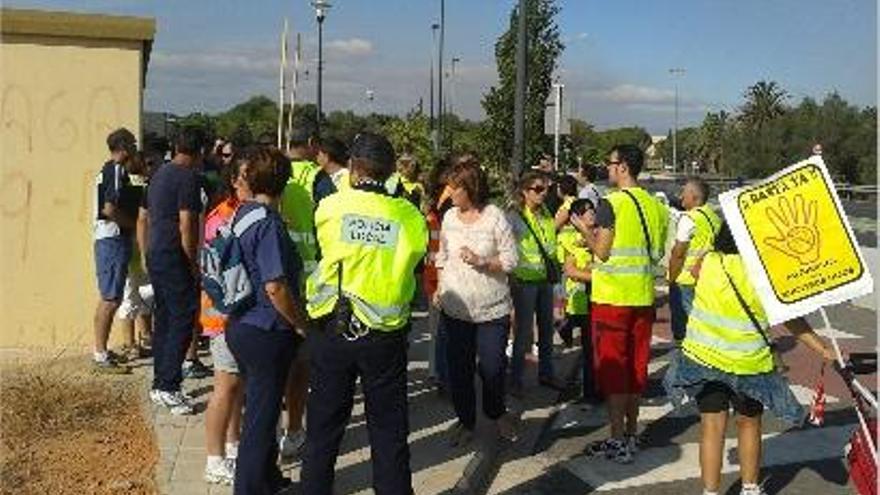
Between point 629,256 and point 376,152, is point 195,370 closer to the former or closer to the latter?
point 629,256

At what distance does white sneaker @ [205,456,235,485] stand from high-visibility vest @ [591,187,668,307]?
2407 mm

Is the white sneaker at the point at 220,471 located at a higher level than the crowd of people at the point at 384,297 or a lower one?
lower

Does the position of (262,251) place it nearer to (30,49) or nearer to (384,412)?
(384,412)

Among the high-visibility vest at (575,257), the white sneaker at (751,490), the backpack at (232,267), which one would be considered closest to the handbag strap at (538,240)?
the high-visibility vest at (575,257)

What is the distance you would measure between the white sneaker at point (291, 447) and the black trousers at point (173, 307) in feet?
4.35

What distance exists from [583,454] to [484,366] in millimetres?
938

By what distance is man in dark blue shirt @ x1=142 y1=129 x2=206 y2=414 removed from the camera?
6914 mm

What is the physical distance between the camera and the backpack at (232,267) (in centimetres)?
484

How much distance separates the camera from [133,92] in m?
8.91

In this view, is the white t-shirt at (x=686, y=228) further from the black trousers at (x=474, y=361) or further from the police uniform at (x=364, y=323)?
the police uniform at (x=364, y=323)

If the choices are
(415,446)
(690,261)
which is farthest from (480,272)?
(690,261)

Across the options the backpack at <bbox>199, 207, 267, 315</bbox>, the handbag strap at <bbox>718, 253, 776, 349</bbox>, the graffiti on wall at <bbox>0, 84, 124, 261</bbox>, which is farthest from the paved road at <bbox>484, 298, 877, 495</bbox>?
the graffiti on wall at <bbox>0, 84, 124, 261</bbox>

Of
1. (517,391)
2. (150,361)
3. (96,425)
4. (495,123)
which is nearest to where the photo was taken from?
(96,425)

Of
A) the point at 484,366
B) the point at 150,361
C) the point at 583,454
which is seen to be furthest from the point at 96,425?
the point at 583,454
